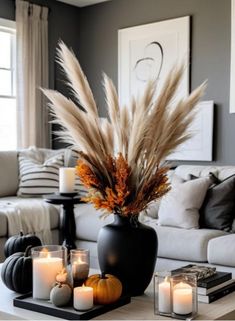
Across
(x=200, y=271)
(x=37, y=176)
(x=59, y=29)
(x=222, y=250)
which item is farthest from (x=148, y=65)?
(x=200, y=271)

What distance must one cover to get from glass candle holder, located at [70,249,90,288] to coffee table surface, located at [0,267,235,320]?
0.61 ft

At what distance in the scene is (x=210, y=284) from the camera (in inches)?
75.6

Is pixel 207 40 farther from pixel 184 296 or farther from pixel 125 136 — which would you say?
pixel 184 296

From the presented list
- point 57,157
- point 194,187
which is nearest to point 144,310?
point 194,187

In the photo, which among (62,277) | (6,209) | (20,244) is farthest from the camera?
(6,209)

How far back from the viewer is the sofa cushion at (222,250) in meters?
3.03

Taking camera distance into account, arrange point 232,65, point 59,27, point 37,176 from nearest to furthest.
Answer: point 37,176 < point 232,65 < point 59,27

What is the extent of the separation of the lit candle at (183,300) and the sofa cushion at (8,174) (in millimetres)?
3019

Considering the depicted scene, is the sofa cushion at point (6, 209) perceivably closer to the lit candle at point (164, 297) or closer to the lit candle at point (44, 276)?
the lit candle at point (44, 276)

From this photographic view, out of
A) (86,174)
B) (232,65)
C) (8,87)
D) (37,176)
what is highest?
(232,65)

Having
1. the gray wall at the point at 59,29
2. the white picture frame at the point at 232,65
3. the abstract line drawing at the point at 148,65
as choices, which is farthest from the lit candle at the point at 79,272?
the gray wall at the point at 59,29

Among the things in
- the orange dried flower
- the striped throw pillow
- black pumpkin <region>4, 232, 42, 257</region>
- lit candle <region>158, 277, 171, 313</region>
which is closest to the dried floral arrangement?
the orange dried flower

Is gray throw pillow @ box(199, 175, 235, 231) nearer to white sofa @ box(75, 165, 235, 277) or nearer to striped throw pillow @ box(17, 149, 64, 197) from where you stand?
white sofa @ box(75, 165, 235, 277)

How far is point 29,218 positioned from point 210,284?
7.18ft
